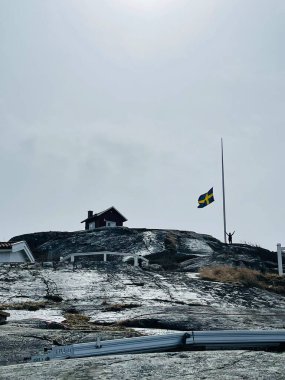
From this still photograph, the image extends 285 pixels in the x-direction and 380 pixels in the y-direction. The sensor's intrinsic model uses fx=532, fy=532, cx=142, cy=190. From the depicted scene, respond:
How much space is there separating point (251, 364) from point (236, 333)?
4.91 feet

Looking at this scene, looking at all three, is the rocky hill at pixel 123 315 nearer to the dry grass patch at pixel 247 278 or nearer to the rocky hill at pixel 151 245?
the dry grass patch at pixel 247 278

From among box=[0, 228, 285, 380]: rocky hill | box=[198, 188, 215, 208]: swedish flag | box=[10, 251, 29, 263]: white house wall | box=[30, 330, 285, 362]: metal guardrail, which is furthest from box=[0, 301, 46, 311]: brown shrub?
box=[198, 188, 215, 208]: swedish flag

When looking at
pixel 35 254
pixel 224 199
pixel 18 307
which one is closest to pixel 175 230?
pixel 224 199

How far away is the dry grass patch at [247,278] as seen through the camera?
1688 centimetres

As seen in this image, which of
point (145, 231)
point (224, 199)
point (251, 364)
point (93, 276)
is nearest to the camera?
point (251, 364)

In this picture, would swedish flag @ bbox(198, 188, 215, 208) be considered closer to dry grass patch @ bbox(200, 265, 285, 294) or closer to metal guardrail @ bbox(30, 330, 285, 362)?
dry grass patch @ bbox(200, 265, 285, 294)

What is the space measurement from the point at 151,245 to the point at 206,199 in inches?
343

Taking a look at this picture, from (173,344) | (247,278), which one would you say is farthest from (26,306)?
(247,278)

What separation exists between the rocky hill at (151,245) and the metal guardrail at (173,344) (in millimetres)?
24424

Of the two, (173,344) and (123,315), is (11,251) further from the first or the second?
(173,344)

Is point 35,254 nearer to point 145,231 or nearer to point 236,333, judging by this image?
point 145,231

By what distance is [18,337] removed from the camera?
→ 812 cm

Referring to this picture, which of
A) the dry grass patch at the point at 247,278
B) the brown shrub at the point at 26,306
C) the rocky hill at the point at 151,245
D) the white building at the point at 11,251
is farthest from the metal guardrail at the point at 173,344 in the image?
the rocky hill at the point at 151,245

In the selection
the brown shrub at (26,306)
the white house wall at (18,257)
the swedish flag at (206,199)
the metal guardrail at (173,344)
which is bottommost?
the metal guardrail at (173,344)
